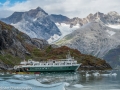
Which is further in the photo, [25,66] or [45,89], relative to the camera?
[25,66]

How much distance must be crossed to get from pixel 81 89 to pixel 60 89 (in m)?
12.5

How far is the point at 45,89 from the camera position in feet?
205

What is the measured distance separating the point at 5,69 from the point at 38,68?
2364 cm

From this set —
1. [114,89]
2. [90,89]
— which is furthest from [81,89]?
[114,89]

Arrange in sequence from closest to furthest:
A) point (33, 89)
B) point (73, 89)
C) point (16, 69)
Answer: point (33, 89) → point (73, 89) → point (16, 69)

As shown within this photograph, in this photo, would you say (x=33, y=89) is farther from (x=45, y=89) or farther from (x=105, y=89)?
(x=105, y=89)

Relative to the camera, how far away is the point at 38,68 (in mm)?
198750

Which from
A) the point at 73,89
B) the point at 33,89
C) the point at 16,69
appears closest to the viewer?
the point at 33,89

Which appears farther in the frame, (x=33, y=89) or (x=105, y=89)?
(x=105, y=89)

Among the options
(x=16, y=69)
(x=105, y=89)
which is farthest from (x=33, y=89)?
(x=16, y=69)

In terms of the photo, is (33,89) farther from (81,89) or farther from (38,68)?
(38,68)

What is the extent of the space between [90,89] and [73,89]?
471 centimetres

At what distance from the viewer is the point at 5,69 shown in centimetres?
19388

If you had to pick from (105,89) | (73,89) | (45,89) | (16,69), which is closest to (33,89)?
(45,89)
